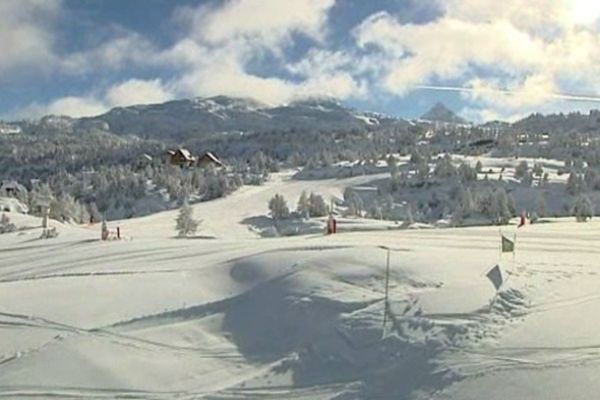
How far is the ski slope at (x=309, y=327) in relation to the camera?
1102cm

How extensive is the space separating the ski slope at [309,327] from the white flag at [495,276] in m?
0.14

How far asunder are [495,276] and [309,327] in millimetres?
4224

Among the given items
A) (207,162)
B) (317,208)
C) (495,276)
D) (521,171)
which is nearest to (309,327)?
(495,276)

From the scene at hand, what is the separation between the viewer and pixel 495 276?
1508 cm

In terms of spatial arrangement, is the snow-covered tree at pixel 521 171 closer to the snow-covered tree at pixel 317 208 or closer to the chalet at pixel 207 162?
the snow-covered tree at pixel 317 208

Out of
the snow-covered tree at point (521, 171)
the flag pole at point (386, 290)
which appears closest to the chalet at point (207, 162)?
the snow-covered tree at point (521, 171)

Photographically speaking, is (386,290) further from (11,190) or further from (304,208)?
(11,190)

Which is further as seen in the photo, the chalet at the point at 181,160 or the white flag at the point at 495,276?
the chalet at the point at 181,160

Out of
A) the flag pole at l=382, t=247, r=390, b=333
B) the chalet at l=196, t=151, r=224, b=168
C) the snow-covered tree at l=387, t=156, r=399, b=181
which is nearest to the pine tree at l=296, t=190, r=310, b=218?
the snow-covered tree at l=387, t=156, r=399, b=181

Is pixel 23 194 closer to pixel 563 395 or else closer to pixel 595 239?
pixel 595 239

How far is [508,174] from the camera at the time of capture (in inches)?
5123

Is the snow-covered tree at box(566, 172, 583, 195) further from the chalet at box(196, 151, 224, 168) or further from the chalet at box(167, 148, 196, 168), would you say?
the chalet at box(167, 148, 196, 168)

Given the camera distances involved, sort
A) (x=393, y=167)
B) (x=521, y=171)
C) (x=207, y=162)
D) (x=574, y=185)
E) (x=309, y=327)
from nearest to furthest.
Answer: (x=309, y=327)
(x=574, y=185)
(x=521, y=171)
(x=393, y=167)
(x=207, y=162)

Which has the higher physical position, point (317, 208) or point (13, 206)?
point (13, 206)
